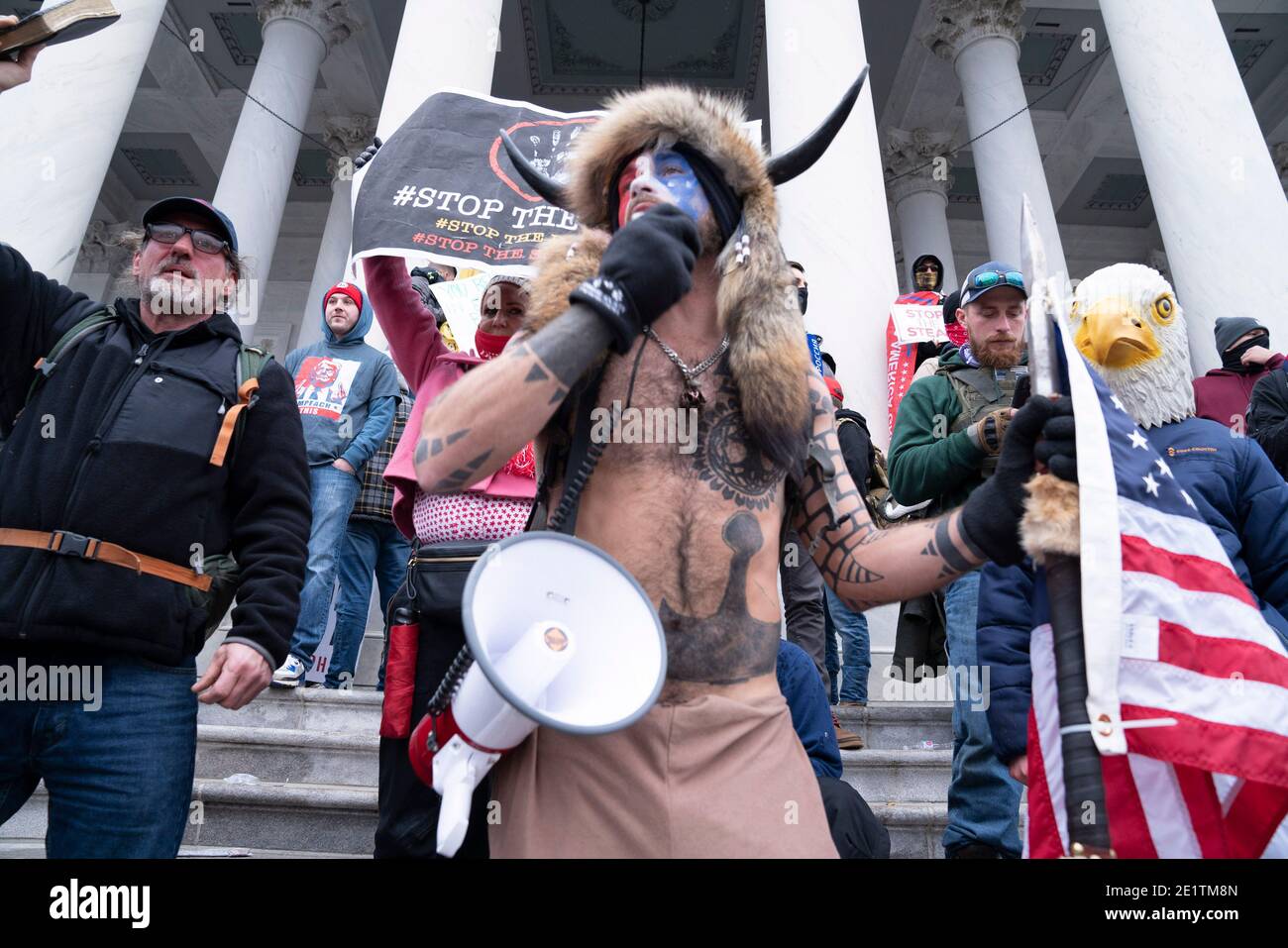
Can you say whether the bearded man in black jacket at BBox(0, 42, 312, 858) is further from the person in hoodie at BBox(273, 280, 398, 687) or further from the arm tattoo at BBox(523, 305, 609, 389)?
the person in hoodie at BBox(273, 280, 398, 687)

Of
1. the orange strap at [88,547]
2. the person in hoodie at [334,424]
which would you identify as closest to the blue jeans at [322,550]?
the person in hoodie at [334,424]

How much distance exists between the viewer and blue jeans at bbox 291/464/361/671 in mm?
4816

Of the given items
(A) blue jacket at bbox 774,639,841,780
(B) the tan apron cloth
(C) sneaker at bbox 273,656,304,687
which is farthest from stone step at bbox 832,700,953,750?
(B) the tan apron cloth

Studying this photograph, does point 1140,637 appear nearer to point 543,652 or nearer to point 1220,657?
point 1220,657

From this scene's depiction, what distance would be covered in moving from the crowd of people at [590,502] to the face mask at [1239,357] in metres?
2.63

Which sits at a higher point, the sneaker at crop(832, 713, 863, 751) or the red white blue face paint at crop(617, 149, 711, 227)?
the red white blue face paint at crop(617, 149, 711, 227)

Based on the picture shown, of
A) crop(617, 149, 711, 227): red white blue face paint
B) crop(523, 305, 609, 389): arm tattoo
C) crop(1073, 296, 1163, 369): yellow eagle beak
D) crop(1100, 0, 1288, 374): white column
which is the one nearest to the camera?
crop(523, 305, 609, 389): arm tattoo

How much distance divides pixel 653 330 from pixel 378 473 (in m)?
3.94

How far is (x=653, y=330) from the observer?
1830mm

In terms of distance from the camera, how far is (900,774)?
13.5 feet

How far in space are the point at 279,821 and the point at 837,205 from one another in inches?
229
